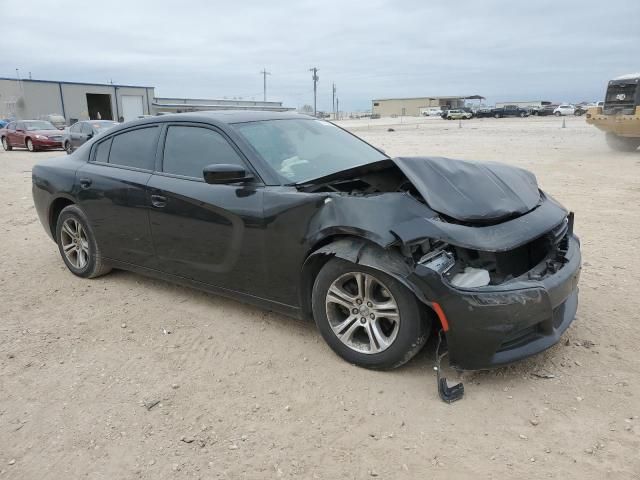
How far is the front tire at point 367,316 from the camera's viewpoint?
2963 millimetres

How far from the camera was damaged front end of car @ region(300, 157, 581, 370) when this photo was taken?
9.14ft

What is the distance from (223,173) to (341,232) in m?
0.90

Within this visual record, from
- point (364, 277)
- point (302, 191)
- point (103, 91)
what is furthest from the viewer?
point (103, 91)

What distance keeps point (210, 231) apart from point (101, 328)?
1175 millimetres

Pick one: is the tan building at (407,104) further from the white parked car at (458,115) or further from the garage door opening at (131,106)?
the garage door opening at (131,106)

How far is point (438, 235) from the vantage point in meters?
2.87

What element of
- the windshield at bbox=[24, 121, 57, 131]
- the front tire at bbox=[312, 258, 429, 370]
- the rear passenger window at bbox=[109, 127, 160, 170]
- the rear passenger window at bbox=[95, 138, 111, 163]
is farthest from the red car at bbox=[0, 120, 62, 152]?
the front tire at bbox=[312, 258, 429, 370]

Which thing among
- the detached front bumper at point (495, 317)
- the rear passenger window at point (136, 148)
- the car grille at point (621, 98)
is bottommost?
the detached front bumper at point (495, 317)

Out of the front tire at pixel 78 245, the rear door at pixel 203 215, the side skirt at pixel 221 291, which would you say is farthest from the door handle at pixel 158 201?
the front tire at pixel 78 245

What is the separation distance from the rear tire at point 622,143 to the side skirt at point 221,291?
628 inches

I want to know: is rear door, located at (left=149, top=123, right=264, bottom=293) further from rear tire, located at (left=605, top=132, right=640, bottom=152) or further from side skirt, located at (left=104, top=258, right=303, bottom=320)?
rear tire, located at (left=605, top=132, right=640, bottom=152)

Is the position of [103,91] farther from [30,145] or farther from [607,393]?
[607,393]

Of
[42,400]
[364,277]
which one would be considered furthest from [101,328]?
[364,277]

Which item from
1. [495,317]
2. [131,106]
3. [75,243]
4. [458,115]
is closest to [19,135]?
[75,243]
